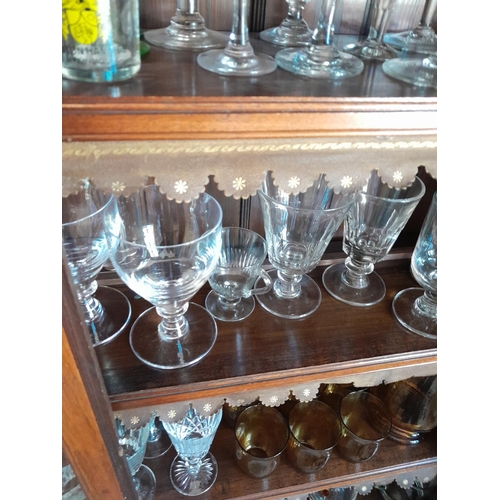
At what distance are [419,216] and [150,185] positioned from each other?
481mm

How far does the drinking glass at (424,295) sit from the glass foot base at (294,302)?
12 centimetres

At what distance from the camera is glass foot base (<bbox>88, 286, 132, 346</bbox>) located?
1.82 ft

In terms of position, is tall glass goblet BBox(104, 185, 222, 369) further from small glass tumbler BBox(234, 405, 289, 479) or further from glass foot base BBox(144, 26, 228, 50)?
small glass tumbler BBox(234, 405, 289, 479)

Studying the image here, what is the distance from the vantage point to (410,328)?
608 mm

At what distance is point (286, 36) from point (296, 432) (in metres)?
0.63

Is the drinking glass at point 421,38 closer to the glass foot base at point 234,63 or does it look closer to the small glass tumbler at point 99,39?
the glass foot base at point 234,63

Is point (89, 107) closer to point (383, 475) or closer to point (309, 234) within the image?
point (309, 234)

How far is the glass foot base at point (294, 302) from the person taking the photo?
610 millimetres

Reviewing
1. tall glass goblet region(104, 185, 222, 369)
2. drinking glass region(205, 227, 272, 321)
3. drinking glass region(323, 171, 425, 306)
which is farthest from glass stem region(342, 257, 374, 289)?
tall glass goblet region(104, 185, 222, 369)

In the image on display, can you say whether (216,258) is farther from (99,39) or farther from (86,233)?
(99,39)

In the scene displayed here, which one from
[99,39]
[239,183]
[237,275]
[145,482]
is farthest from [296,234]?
[145,482]

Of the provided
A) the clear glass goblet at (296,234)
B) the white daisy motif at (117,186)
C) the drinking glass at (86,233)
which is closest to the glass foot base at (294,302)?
the clear glass goblet at (296,234)

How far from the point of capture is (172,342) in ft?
1.81
